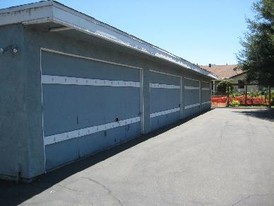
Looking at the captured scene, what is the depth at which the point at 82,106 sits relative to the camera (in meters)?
10.1

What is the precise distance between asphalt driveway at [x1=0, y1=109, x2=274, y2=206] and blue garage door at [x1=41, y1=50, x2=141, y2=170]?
1.73ft

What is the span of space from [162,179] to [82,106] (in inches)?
133

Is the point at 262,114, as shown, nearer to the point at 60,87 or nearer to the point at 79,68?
the point at 79,68

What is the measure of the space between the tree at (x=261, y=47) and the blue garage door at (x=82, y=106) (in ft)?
54.2

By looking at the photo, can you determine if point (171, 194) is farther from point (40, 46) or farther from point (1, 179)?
point (40, 46)

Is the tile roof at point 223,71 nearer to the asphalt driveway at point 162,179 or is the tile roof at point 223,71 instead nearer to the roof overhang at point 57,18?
the asphalt driveway at point 162,179

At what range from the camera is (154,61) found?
1645 centimetres

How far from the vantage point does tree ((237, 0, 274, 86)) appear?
27.2 meters

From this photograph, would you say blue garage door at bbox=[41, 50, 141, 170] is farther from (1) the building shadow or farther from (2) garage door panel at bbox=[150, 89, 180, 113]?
(2) garage door panel at bbox=[150, 89, 180, 113]

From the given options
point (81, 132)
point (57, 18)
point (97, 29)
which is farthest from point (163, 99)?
point (57, 18)

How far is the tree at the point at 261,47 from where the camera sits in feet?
89.1

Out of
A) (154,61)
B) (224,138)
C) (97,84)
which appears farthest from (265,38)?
(97,84)

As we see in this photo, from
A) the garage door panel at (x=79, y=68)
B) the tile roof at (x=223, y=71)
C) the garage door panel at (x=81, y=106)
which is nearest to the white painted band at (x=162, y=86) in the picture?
the garage door panel at (x=81, y=106)

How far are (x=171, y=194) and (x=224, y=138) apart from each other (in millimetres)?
7770
